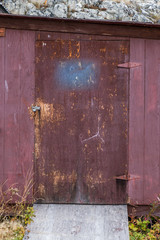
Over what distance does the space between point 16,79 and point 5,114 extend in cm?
53

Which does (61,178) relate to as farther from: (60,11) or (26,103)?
(60,11)

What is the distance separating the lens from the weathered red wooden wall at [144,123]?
12.1 feet

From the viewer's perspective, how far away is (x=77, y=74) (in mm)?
3674

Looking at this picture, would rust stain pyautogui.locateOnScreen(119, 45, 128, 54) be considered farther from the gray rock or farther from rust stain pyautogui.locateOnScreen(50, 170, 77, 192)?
the gray rock

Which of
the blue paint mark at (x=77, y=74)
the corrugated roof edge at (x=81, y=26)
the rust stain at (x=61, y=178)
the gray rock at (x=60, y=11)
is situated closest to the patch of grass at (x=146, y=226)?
the rust stain at (x=61, y=178)

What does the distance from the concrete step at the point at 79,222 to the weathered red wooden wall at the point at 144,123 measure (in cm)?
43

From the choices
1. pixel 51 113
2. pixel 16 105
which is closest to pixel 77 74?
pixel 51 113

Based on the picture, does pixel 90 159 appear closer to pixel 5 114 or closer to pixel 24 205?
pixel 24 205

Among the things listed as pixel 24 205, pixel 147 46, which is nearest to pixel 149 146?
pixel 147 46

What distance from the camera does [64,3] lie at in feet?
24.6

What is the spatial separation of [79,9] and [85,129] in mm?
5099

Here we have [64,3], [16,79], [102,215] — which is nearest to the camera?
[102,215]

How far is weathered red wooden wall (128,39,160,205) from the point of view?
12.1ft

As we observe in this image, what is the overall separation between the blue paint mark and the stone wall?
4.25 metres
